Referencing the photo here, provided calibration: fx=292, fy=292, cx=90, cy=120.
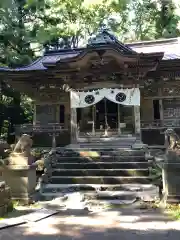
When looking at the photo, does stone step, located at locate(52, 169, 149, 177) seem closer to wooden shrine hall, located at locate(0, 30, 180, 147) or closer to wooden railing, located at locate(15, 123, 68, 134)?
wooden shrine hall, located at locate(0, 30, 180, 147)

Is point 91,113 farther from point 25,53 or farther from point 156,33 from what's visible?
point 156,33

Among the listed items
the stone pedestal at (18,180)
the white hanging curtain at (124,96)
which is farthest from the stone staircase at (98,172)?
the white hanging curtain at (124,96)

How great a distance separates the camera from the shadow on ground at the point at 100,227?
17.1 ft

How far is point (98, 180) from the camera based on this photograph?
9570 millimetres

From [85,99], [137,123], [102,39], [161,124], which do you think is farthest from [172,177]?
[102,39]

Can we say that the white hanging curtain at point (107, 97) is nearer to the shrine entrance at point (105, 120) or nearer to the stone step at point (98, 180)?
the shrine entrance at point (105, 120)

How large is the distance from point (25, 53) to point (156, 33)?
14015 millimetres

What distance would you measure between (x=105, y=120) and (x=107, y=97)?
1.40 m

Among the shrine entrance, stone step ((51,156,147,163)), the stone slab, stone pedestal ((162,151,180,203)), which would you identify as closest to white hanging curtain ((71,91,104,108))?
the shrine entrance

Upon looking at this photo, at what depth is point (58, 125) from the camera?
14.9m

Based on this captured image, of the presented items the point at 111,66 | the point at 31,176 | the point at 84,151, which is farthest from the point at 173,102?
the point at 31,176

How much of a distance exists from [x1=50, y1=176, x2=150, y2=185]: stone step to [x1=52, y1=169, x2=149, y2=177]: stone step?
286 millimetres

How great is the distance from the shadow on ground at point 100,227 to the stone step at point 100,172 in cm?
287

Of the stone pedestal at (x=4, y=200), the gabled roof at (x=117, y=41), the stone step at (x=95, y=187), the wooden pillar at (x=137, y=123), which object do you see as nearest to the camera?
the stone pedestal at (x=4, y=200)
